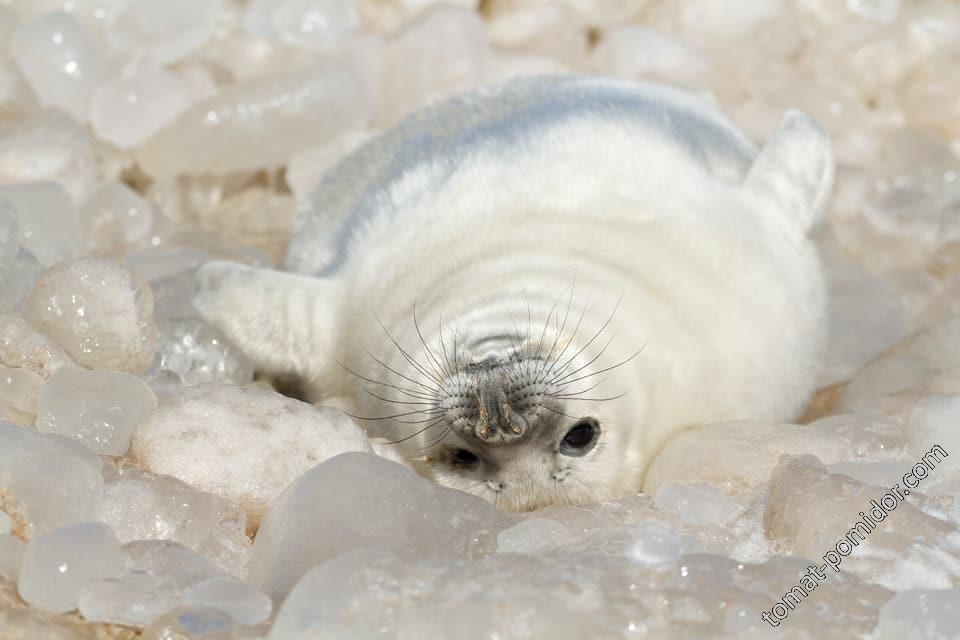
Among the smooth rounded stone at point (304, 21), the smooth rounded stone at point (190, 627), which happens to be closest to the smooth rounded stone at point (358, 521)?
the smooth rounded stone at point (190, 627)

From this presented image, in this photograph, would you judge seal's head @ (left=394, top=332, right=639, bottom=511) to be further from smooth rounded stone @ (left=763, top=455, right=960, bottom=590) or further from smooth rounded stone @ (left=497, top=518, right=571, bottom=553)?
smooth rounded stone @ (left=763, top=455, right=960, bottom=590)

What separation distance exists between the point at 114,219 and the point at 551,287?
4.49 ft

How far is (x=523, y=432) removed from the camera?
2.39m

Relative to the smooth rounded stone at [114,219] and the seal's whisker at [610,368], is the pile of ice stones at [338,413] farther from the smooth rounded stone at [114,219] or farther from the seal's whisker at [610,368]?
the seal's whisker at [610,368]

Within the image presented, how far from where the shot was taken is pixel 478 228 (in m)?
2.82

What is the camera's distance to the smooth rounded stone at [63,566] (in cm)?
186

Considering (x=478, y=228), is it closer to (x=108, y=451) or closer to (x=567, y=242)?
(x=567, y=242)

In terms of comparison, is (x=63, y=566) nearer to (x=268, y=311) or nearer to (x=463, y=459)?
(x=463, y=459)

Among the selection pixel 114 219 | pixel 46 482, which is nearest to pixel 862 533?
pixel 46 482

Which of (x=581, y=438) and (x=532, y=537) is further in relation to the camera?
(x=581, y=438)

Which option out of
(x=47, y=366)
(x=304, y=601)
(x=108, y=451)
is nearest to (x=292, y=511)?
(x=304, y=601)

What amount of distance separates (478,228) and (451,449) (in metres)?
0.54

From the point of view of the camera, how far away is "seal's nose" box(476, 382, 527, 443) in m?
2.34

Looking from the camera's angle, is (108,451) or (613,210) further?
(613,210)
